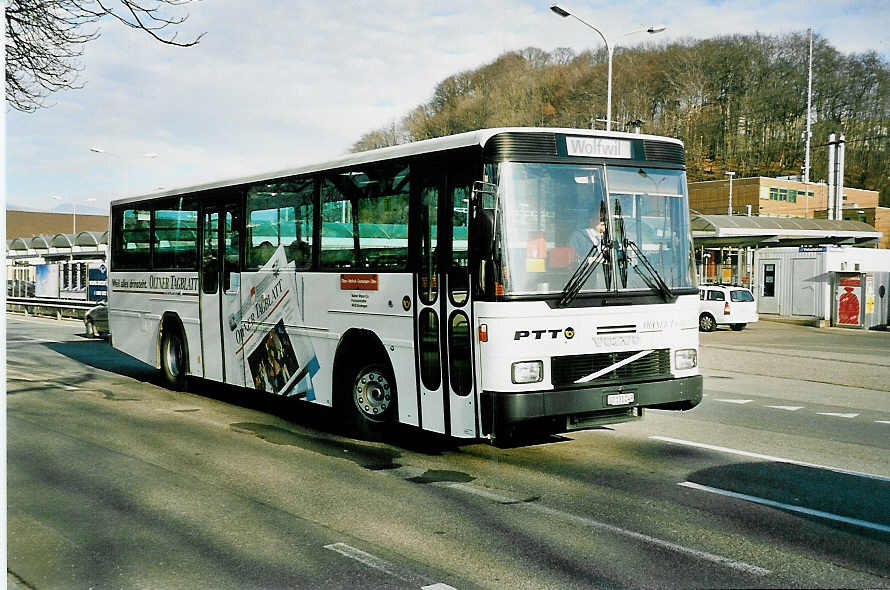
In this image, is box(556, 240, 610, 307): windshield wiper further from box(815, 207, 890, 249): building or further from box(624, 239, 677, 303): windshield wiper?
box(815, 207, 890, 249): building

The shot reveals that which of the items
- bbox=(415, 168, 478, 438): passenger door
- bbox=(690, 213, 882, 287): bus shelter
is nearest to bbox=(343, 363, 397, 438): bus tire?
bbox=(415, 168, 478, 438): passenger door

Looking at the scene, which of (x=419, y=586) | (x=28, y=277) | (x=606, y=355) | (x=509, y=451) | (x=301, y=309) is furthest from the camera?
(x=28, y=277)

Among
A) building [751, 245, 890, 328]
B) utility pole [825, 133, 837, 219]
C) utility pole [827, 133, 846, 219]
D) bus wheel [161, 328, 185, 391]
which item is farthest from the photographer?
utility pole [827, 133, 846, 219]

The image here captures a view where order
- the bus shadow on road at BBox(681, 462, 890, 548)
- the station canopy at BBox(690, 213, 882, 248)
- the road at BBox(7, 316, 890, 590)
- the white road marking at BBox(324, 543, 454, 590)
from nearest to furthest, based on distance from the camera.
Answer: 1. the white road marking at BBox(324, 543, 454, 590)
2. the road at BBox(7, 316, 890, 590)
3. the bus shadow on road at BBox(681, 462, 890, 548)
4. the station canopy at BBox(690, 213, 882, 248)

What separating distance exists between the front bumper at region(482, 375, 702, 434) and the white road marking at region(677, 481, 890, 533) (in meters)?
0.98

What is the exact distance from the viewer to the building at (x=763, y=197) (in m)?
77.8

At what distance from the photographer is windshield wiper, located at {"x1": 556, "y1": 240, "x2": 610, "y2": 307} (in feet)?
26.1

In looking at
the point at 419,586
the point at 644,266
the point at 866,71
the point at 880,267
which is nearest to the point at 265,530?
the point at 419,586

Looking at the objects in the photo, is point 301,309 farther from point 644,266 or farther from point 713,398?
point 713,398

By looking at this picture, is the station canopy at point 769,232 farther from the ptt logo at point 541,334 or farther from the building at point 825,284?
the ptt logo at point 541,334

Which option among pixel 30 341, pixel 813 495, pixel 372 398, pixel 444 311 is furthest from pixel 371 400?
pixel 30 341

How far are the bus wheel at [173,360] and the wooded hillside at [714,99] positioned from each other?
65.0 meters

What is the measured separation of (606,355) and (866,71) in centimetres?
8514

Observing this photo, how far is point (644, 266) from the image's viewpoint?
28.0 feet
